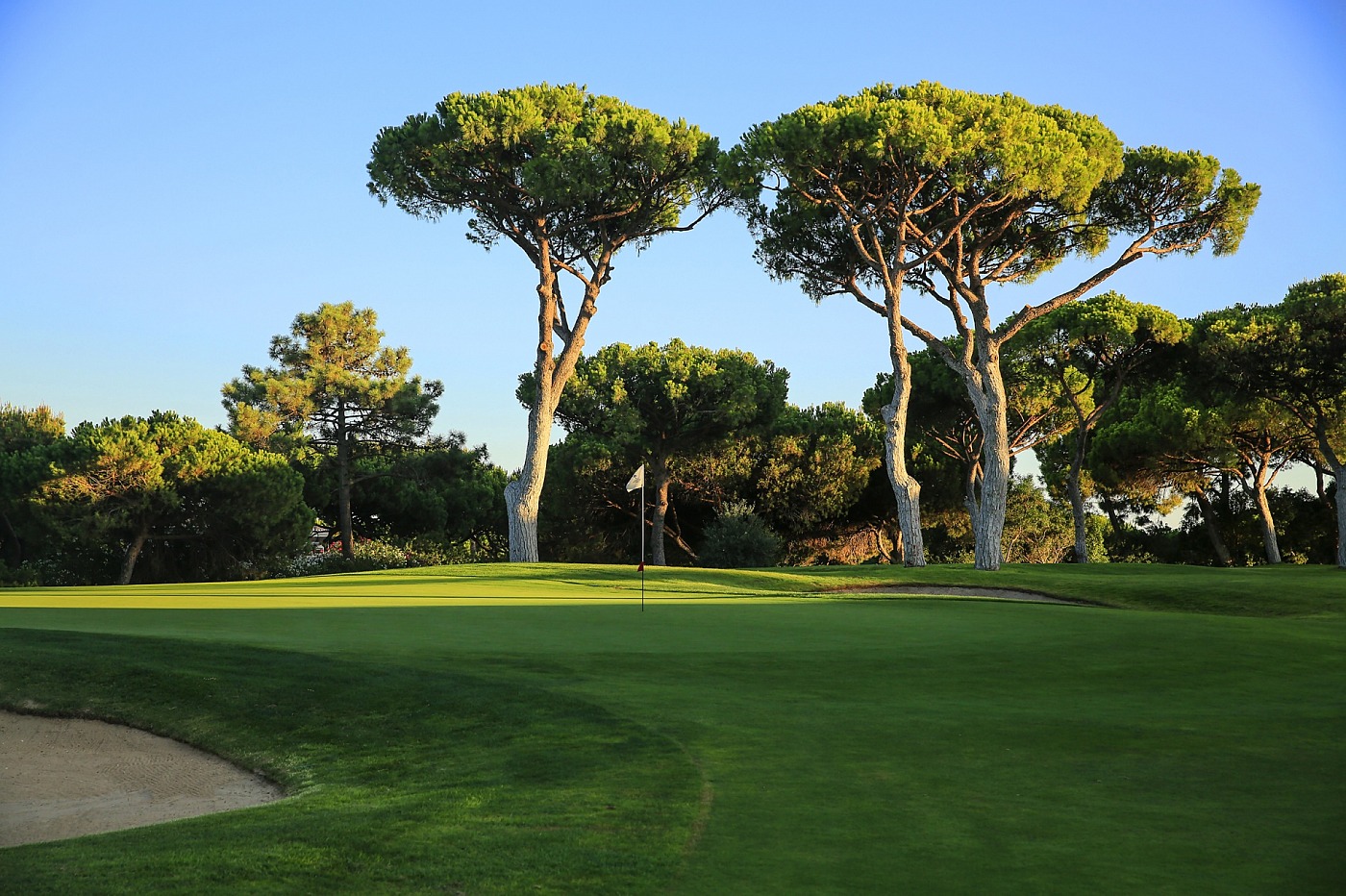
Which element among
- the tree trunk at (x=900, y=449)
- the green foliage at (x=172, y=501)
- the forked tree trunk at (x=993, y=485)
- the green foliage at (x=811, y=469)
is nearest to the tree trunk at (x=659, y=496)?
the green foliage at (x=811, y=469)

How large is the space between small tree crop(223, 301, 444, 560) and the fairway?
98.1ft

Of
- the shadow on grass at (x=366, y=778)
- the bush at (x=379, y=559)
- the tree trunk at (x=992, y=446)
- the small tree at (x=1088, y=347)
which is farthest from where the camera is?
the bush at (x=379, y=559)

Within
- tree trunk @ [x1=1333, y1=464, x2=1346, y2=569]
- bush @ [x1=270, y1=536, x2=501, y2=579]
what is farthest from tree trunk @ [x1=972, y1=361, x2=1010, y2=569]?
bush @ [x1=270, y1=536, x2=501, y2=579]

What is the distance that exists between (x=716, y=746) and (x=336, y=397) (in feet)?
136

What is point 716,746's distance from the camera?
7.60 metres

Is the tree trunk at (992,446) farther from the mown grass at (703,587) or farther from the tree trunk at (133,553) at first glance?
the tree trunk at (133,553)

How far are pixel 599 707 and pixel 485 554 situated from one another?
127ft

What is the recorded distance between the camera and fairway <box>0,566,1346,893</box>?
17.1ft

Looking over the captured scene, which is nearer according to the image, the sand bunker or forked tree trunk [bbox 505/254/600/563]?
the sand bunker

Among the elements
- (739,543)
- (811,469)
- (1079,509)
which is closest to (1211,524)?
(1079,509)

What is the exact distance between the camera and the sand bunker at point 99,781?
7184 mm

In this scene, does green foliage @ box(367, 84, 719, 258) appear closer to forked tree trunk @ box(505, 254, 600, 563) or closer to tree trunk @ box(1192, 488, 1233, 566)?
forked tree trunk @ box(505, 254, 600, 563)

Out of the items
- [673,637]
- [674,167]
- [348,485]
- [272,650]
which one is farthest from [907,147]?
[348,485]

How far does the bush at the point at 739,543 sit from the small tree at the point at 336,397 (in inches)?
577
